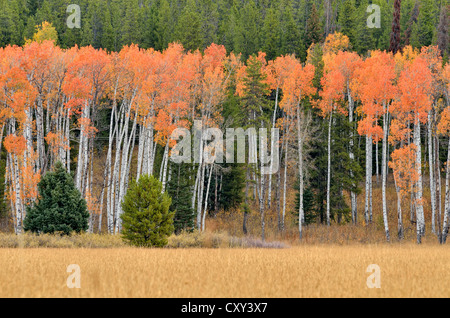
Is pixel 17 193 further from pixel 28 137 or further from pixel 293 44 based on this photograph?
pixel 293 44

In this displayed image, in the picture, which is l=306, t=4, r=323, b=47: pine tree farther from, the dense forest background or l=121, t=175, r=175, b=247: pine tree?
l=121, t=175, r=175, b=247: pine tree

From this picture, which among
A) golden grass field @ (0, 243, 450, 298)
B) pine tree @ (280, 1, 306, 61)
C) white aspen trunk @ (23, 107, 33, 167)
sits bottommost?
golden grass field @ (0, 243, 450, 298)

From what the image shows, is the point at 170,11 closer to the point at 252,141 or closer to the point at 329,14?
the point at 329,14

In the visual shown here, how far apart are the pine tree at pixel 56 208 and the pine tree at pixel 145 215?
10.6 feet

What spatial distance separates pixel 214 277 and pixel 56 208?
1359 cm

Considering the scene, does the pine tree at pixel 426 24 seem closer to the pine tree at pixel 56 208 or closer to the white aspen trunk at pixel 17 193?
the pine tree at pixel 56 208

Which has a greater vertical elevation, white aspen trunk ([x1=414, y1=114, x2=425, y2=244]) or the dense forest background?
the dense forest background

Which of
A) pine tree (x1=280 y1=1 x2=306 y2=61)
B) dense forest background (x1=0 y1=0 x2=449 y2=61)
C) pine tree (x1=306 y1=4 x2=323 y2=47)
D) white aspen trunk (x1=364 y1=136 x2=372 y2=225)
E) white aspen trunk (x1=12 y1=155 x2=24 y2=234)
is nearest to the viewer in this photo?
white aspen trunk (x1=12 y1=155 x2=24 y2=234)

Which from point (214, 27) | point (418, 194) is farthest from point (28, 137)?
point (214, 27)

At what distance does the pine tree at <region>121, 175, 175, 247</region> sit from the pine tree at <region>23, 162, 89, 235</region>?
322 cm

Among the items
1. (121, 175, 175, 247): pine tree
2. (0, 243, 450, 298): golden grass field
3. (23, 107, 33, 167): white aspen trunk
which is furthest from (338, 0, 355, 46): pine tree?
(0, 243, 450, 298): golden grass field

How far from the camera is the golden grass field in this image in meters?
8.28

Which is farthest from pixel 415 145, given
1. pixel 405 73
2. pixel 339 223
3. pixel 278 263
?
pixel 278 263

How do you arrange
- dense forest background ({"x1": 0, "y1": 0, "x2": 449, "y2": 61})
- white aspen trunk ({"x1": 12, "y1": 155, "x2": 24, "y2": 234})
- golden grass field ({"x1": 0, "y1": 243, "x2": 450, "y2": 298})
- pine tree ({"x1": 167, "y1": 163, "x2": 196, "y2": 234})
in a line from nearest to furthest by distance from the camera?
golden grass field ({"x1": 0, "y1": 243, "x2": 450, "y2": 298}), white aspen trunk ({"x1": 12, "y1": 155, "x2": 24, "y2": 234}), pine tree ({"x1": 167, "y1": 163, "x2": 196, "y2": 234}), dense forest background ({"x1": 0, "y1": 0, "x2": 449, "y2": 61})
